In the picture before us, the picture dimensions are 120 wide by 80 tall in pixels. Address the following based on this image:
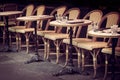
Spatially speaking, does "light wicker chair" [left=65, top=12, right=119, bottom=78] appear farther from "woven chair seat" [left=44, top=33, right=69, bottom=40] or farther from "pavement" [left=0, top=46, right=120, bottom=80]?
"woven chair seat" [left=44, top=33, right=69, bottom=40]

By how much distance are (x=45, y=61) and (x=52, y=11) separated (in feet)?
5.37

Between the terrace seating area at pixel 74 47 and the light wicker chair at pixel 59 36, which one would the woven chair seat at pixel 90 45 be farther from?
the light wicker chair at pixel 59 36

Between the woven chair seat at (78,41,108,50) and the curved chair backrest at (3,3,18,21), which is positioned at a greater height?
the curved chair backrest at (3,3,18,21)

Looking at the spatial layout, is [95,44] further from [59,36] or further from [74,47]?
[74,47]

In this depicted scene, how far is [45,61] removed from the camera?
21.3 ft

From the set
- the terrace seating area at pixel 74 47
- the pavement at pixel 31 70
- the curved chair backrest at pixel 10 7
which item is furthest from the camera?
the curved chair backrest at pixel 10 7

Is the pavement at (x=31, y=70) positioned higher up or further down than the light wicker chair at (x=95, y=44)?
further down

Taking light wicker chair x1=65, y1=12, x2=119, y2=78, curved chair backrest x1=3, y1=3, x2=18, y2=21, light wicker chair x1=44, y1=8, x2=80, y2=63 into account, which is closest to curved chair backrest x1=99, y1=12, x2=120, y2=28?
light wicker chair x1=65, y1=12, x2=119, y2=78

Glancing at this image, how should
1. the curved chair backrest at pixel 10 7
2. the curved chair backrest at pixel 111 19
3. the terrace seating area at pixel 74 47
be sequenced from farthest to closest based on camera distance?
the curved chair backrest at pixel 10 7
the curved chair backrest at pixel 111 19
the terrace seating area at pixel 74 47

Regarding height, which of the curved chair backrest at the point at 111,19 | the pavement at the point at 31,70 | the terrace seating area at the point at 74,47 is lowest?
the pavement at the point at 31,70

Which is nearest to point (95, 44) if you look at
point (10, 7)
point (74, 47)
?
point (74, 47)

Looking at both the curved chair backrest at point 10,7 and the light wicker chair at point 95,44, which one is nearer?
the light wicker chair at point 95,44

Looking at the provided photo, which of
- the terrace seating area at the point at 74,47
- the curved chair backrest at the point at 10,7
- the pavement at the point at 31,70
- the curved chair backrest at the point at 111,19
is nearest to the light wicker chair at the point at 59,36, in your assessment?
the terrace seating area at the point at 74,47

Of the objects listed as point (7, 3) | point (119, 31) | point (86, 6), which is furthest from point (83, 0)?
point (7, 3)
